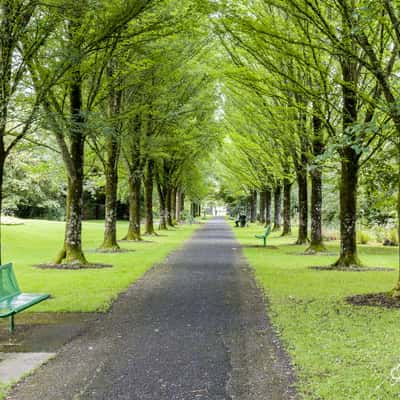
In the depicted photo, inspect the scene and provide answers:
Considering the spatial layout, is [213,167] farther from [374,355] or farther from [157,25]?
[374,355]

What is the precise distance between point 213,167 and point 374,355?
51.0 m

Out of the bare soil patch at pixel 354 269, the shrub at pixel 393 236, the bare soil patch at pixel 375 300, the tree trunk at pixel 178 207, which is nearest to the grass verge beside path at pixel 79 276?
the bare soil patch at pixel 375 300

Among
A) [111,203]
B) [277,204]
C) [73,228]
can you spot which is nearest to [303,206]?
[111,203]

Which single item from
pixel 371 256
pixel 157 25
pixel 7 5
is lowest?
pixel 371 256

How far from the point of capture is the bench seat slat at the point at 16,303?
6188 millimetres

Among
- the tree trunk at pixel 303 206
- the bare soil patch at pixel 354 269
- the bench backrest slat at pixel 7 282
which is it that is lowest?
the bare soil patch at pixel 354 269

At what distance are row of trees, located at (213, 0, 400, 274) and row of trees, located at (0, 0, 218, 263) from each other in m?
1.82

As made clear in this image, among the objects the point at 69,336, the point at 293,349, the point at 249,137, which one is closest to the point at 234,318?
the point at 293,349

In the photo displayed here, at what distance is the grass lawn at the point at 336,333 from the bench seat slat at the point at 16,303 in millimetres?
3415

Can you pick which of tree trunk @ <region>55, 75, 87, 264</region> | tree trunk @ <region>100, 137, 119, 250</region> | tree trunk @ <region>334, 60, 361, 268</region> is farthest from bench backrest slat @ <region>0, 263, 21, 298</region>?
tree trunk @ <region>100, 137, 119, 250</region>

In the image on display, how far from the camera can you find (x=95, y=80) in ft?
52.3

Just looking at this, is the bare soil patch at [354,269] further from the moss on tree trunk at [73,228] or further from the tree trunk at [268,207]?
the tree trunk at [268,207]

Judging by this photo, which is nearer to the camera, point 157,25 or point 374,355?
point 374,355

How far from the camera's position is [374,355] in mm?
5496
